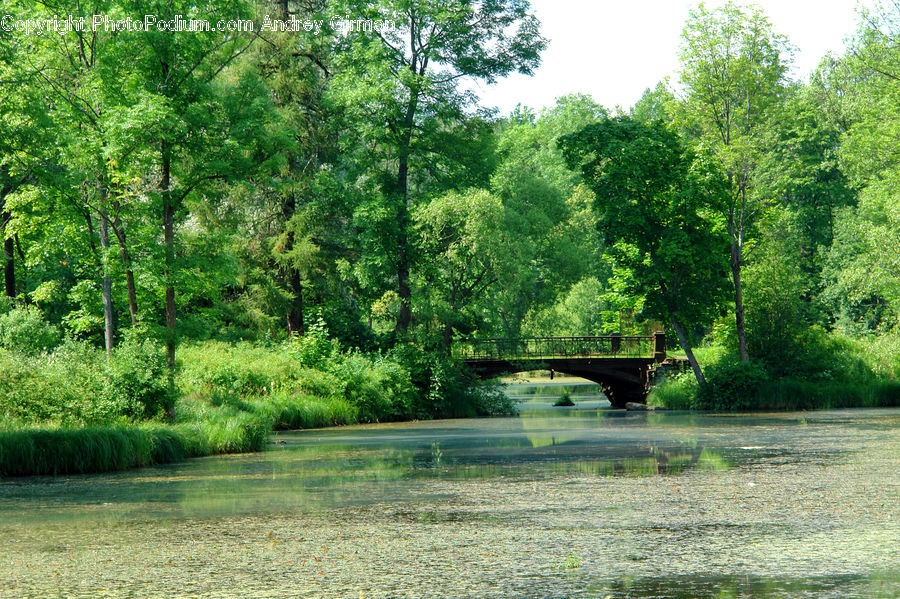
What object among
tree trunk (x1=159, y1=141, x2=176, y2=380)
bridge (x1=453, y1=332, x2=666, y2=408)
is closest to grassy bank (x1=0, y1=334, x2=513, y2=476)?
tree trunk (x1=159, y1=141, x2=176, y2=380)

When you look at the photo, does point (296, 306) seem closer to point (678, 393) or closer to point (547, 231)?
point (678, 393)

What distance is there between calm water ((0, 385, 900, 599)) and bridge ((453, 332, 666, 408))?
2361 cm

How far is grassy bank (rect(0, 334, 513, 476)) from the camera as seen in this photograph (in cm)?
1845

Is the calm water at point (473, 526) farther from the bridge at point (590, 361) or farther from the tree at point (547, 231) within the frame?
the tree at point (547, 231)

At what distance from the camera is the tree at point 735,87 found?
43.8 metres

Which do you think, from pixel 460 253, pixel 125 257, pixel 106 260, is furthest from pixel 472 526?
pixel 460 253

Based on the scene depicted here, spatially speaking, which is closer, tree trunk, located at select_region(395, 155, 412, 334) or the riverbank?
the riverbank

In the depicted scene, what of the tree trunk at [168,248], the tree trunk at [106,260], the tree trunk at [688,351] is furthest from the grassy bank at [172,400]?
the tree trunk at [688,351]

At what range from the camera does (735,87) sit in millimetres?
44156

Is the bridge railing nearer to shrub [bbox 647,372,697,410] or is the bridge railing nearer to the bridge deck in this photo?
the bridge deck

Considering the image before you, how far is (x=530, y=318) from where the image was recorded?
2889 inches

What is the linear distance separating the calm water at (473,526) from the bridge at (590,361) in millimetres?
23610

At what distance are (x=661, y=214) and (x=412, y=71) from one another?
1247 centimetres

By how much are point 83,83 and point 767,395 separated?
28622mm
